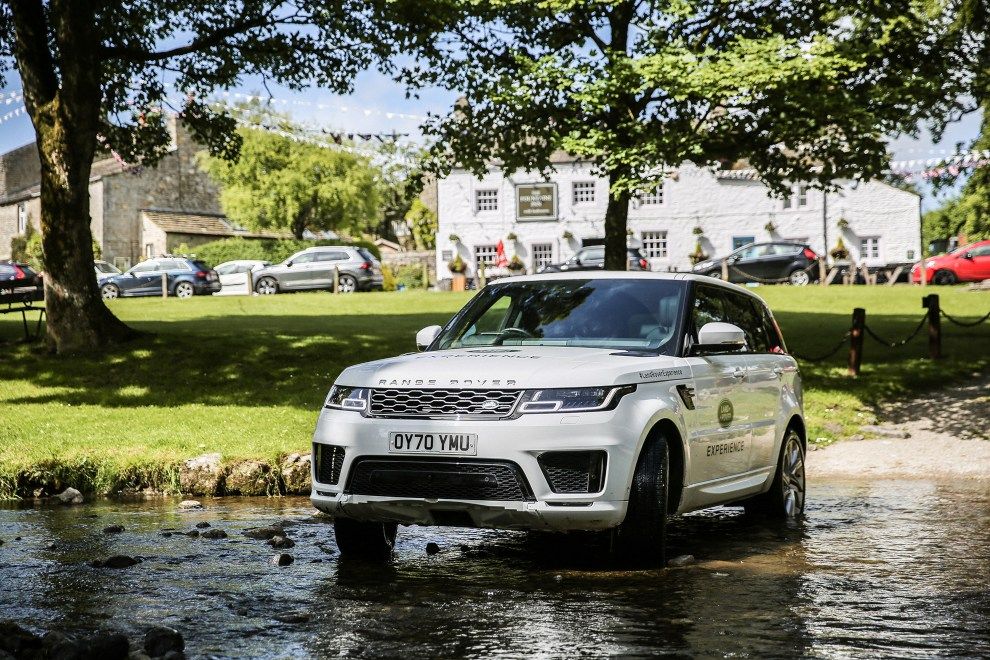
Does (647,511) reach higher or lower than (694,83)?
lower

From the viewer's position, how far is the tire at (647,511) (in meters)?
6.82

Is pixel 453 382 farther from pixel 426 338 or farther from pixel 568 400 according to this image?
pixel 426 338

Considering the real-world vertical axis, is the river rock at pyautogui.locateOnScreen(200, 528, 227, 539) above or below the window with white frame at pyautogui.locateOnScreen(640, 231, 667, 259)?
below

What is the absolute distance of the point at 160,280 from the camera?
1868 inches

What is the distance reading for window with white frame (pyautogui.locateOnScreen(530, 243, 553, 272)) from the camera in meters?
67.0

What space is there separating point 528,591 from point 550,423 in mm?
894

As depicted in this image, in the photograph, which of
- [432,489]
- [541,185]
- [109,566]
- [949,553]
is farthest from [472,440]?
[541,185]

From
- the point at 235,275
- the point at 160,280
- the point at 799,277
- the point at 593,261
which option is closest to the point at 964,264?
the point at 799,277

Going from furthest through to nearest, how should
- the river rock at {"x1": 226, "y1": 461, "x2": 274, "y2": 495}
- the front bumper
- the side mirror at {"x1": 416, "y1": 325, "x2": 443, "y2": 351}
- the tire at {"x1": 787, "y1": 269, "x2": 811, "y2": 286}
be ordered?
the tire at {"x1": 787, "y1": 269, "x2": 811, "y2": 286} → the river rock at {"x1": 226, "y1": 461, "x2": 274, "y2": 495} → the side mirror at {"x1": 416, "y1": 325, "x2": 443, "y2": 351} → the front bumper

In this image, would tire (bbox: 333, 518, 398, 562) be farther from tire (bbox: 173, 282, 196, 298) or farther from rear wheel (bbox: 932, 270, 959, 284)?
rear wheel (bbox: 932, 270, 959, 284)

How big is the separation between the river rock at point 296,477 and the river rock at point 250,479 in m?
0.14

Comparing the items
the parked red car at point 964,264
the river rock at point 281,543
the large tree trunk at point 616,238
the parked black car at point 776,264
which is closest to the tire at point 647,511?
the river rock at point 281,543

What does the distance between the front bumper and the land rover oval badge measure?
4.56 ft

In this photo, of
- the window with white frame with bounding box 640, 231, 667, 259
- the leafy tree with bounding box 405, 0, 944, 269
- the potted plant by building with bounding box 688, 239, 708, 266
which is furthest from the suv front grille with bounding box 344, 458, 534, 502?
the window with white frame with bounding box 640, 231, 667, 259
